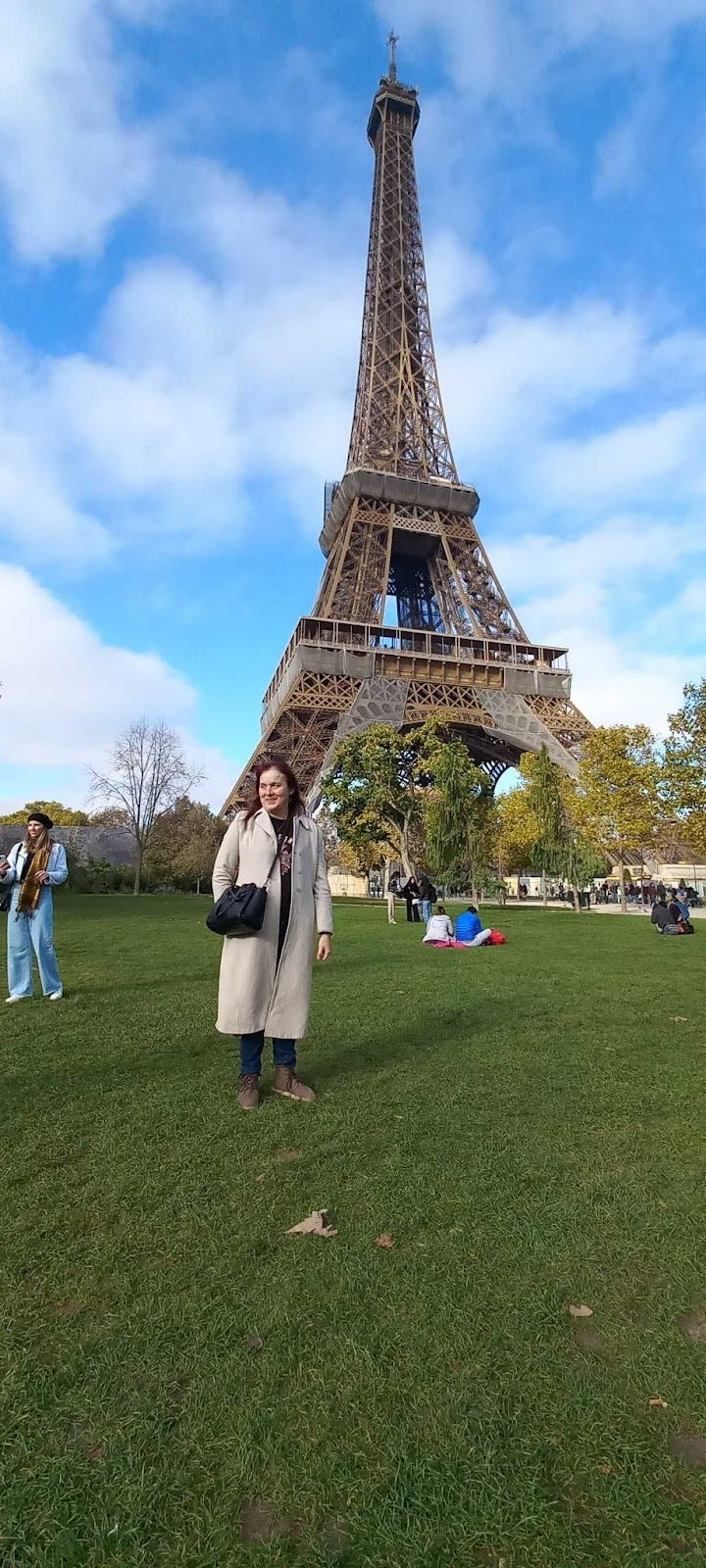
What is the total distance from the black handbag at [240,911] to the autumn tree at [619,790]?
86.0ft

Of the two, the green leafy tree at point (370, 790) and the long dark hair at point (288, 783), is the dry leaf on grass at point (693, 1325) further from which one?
the green leafy tree at point (370, 790)

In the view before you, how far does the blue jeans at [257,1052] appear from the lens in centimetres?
383

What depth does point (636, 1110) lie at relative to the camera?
12.3ft

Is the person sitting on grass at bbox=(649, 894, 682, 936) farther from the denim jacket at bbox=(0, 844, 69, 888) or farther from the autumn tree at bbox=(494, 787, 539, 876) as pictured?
the autumn tree at bbox=(494, 787, 539, 876)

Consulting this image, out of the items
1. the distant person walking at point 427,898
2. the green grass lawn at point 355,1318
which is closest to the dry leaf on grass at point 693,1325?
the green grass lawn at point 355,1318

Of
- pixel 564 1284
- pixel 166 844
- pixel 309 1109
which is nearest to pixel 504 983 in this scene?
pixel 309 1109

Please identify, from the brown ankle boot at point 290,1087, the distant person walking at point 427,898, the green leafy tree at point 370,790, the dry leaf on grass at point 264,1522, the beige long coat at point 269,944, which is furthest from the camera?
the green leafy tree at point 370,790

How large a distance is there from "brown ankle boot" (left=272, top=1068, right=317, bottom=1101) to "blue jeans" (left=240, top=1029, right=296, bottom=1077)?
6cm

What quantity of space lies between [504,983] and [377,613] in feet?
99.9

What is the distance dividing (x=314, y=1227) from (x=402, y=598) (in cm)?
4838

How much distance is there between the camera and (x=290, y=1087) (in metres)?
3.99

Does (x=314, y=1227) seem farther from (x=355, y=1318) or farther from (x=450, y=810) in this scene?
(x=450, y=810)

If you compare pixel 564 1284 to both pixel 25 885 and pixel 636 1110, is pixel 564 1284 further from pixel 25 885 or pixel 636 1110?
pixel 25 885

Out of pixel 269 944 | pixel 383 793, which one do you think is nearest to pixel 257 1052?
pixel 269 944
